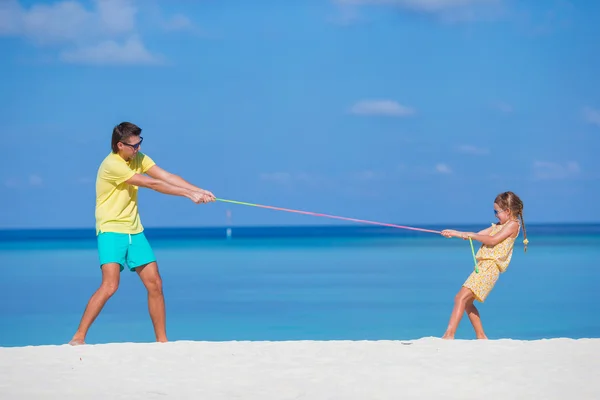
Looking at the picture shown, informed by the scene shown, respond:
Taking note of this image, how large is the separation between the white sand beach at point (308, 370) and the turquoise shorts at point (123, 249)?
528mm

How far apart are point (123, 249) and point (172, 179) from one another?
1.87 ft

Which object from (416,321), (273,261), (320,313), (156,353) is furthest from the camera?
(273,261)

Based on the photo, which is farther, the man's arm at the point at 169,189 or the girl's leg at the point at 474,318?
the girl's leg at the point at 474,318

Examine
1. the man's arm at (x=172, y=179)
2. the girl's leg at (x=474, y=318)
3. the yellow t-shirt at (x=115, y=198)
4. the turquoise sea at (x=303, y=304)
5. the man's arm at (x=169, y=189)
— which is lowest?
the yellow t-shirt at (x=115, y=198)

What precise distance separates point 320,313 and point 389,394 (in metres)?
8.20

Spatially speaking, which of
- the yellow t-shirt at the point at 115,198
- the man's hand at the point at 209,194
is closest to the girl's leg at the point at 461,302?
the man's hand at the point at 209,194

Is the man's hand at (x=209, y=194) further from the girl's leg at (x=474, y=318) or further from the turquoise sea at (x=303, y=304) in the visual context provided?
the turquoise sea at (x=303, y=304)

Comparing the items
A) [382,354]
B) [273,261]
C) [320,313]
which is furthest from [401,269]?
[382,354]

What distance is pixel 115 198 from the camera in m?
5.96

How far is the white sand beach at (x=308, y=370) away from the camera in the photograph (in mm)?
4637

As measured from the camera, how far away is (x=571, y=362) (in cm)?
538

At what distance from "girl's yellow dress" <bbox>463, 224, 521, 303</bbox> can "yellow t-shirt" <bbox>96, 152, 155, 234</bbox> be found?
2303mm

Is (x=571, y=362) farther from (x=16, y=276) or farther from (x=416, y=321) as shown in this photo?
(x=16, y=276)

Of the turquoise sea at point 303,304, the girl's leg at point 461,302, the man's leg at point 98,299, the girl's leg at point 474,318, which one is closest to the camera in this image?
the man's leg at point 98,299
